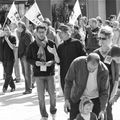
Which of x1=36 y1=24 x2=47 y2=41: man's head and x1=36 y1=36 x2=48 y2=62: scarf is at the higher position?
x1=36 y1=24 x2=47 y2=41: man's head

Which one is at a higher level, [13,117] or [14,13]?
[14,13]

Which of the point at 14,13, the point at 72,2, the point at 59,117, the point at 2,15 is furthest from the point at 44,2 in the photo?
the point at 59,117

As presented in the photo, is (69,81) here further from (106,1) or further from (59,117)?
(106,1)

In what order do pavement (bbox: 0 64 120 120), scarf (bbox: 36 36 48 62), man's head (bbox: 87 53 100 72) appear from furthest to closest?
1. pavement (bbox: 0 64 120 120)
2. scarf (bbox: 36 36 48 62)
3. man's head (bbox: 87 53 100 72)

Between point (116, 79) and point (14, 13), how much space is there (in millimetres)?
8080

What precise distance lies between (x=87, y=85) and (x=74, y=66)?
0.96 feet

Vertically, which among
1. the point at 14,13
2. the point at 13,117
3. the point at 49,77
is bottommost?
the point at 13,117

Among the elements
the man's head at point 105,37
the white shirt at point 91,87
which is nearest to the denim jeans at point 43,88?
the man's head at point 105,37

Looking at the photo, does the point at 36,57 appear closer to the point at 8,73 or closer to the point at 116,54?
the point at 116,54

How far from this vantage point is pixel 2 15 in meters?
23.6

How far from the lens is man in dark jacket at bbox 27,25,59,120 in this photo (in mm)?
7238

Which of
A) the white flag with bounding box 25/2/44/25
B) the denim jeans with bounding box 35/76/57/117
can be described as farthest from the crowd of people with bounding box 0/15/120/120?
the white flag with bounding box 25/2/44/25

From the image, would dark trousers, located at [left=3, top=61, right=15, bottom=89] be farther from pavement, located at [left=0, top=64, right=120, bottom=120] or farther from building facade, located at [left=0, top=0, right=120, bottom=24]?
building facade, located at [left=0, top=0, right=120, bottom=24]

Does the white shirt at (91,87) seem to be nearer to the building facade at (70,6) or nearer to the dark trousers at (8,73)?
the dark trousers at (8,73)
